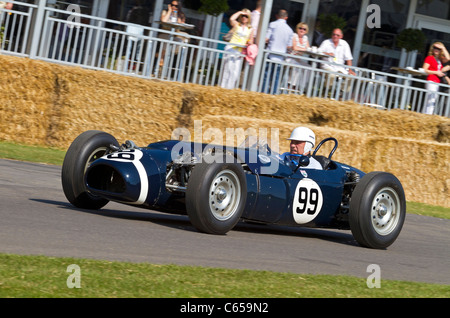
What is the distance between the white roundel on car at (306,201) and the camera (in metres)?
7.89

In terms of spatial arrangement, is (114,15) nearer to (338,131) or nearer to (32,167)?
(338,131)

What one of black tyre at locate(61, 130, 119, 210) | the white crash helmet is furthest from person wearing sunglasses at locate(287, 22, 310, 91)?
black tyre at locate(61, 130, 119, 210)

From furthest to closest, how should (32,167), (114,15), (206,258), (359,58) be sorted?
1. (359,58)
2. (114,15)
3. (32,167)
4. (206,258)

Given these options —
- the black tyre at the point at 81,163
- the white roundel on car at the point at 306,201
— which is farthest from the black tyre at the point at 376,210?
the black tyre at the point at 81,163

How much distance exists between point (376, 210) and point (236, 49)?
8.10m

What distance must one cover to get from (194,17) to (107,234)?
14.3 metres

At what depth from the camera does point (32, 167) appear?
11305mm

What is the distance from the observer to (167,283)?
5066 mm

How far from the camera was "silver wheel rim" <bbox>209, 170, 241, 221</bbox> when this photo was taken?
713cm

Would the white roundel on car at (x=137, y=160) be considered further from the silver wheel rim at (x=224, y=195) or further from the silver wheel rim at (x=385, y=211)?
the silver wheel rim at (x=385, y=211)

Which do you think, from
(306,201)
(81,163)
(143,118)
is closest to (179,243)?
(81,163)

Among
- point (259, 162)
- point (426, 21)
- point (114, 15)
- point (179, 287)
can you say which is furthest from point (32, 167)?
point (426, 21)

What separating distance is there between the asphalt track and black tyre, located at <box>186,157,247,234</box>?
140 mm

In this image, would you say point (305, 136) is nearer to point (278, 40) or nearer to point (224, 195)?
point (224, 195)
